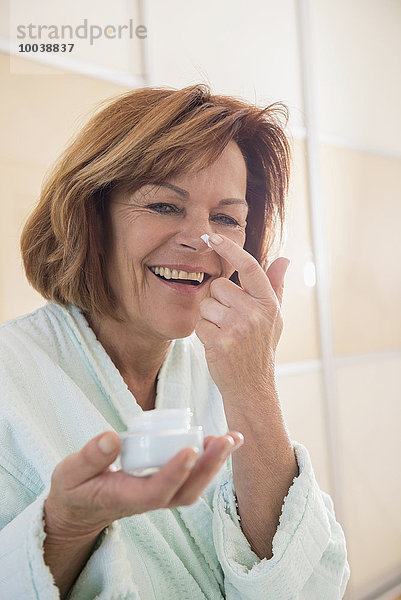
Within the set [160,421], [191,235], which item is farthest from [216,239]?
[160,421]

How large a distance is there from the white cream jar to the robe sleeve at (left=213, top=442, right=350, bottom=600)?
42 centimetres

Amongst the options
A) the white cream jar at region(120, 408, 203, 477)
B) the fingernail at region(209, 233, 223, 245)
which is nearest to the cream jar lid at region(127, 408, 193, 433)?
the white cream jar at region(120, 408, 203, 477)

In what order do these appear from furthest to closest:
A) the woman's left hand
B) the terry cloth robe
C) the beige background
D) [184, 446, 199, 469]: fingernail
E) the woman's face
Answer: the beige background, the woman's face, the woman's left hand, the terry cloth robe, [184, 446, 199, 469]: fingernail

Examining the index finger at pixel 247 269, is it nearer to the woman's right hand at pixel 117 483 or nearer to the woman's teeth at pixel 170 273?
the woman's teeth at pixel 170 273

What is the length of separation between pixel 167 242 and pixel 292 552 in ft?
1.95

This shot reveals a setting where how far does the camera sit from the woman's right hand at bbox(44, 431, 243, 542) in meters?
0.57

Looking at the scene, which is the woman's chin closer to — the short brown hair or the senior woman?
the senior woman

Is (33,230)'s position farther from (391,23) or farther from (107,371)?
(391,23)

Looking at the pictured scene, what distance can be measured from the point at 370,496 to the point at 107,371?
199cm

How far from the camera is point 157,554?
1.01 m

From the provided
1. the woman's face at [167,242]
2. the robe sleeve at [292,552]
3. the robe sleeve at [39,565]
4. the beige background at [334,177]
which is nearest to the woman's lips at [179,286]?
the woman's face at [167,242]

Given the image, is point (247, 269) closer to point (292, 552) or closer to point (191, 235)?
point (191, 235)

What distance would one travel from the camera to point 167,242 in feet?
3.77

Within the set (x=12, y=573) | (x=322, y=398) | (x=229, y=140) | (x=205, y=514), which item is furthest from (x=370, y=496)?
(x=12, y=573)
